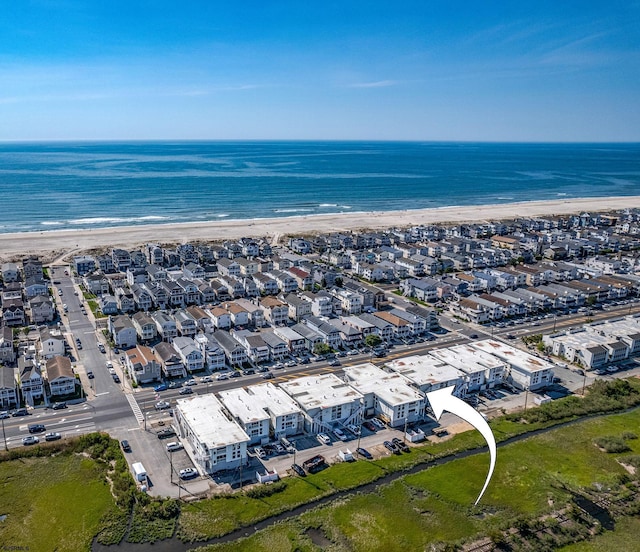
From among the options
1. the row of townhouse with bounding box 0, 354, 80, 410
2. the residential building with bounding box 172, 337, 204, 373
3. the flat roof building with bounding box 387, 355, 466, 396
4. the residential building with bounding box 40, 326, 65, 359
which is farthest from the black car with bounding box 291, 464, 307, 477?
the residential building with bounding box 40, 326, 65, 359

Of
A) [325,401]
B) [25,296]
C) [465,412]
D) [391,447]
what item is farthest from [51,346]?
[465,412]

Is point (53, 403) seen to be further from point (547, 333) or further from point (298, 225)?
point (298, 225)

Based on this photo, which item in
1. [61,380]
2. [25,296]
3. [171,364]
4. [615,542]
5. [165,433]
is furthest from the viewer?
[25,296]

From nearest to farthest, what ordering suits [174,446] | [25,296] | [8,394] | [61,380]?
[174,446]
[8,394]
[61,380]
[25,296]

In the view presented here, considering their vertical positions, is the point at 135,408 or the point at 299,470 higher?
the point at 135,408

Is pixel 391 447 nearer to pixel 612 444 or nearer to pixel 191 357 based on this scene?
pixel 612 444

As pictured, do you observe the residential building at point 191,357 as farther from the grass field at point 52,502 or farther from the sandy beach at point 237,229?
the sandy beach at point 237,229
